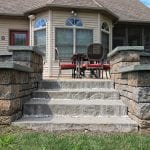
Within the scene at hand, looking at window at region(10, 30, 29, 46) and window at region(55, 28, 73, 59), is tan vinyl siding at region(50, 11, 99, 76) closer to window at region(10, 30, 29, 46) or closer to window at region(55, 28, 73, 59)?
window at region(55, 28, 73, 59)

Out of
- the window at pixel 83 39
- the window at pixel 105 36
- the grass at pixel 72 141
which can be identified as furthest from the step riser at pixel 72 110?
the window at pixel 105 36

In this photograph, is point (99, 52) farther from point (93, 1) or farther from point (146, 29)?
point (146, 29)

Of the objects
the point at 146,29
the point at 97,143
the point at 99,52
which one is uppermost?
the point at 146,29

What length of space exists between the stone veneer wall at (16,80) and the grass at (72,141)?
0.52 meters

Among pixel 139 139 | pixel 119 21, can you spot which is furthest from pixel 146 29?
pixel 139 139

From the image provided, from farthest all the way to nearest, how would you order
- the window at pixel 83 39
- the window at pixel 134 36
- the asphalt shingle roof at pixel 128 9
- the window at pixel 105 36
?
the window at pixel 134 36 < the asphalt shingle roof at pixel 128 9 < the window at pixel 105 36 < the window at pixel 83 39

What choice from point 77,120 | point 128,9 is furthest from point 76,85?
point 128,9

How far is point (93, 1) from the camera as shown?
14516 mm

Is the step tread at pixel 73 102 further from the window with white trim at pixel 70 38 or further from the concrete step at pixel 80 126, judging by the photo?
the window with white trim at pixel 70 38

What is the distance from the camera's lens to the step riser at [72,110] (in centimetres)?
661

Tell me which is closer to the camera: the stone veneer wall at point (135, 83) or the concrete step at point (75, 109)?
the stone veneer wall at point (135, 83)

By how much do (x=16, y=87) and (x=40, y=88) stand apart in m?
1.88

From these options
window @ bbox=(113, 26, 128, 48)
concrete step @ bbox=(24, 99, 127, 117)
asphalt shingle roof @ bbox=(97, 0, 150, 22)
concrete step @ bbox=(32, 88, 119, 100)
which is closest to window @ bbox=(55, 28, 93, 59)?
asphalt shingle roof @ bbox=(97, 0, 150, 22)

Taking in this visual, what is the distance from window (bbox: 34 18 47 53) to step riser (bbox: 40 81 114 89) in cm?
653
